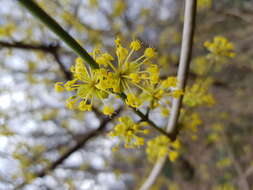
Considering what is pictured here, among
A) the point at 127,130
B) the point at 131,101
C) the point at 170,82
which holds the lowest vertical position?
the point at 127,130

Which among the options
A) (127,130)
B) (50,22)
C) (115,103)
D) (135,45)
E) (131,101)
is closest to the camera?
(50,22)

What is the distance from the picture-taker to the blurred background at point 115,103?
106 inches

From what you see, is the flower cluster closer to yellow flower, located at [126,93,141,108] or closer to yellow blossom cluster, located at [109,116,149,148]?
yellow flower, located at [126,93,141,108]

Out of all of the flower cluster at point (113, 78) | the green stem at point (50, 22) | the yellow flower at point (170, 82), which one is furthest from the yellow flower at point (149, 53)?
the green stem at point (50, 22)

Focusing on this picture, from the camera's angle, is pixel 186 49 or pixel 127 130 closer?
pixel 186 49

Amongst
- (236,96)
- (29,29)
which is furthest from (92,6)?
(236,96)

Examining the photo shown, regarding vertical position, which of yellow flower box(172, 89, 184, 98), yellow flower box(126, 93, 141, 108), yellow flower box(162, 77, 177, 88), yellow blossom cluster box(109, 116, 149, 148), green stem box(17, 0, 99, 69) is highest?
green stem box(17, 0, 99, 69)

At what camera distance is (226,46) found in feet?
5.19

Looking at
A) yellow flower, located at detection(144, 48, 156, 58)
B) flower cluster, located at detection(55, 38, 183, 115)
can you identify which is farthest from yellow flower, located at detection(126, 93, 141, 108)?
yellow flower, located at detection(144, 48, 156, 58)

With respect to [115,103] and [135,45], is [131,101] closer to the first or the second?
[135,45]

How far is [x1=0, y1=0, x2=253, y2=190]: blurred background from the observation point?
8.84 ft

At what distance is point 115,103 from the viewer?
2.70 metres

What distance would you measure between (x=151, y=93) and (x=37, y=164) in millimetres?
2293

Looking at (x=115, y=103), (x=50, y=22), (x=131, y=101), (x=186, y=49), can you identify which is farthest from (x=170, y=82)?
(x=115, y=103)
